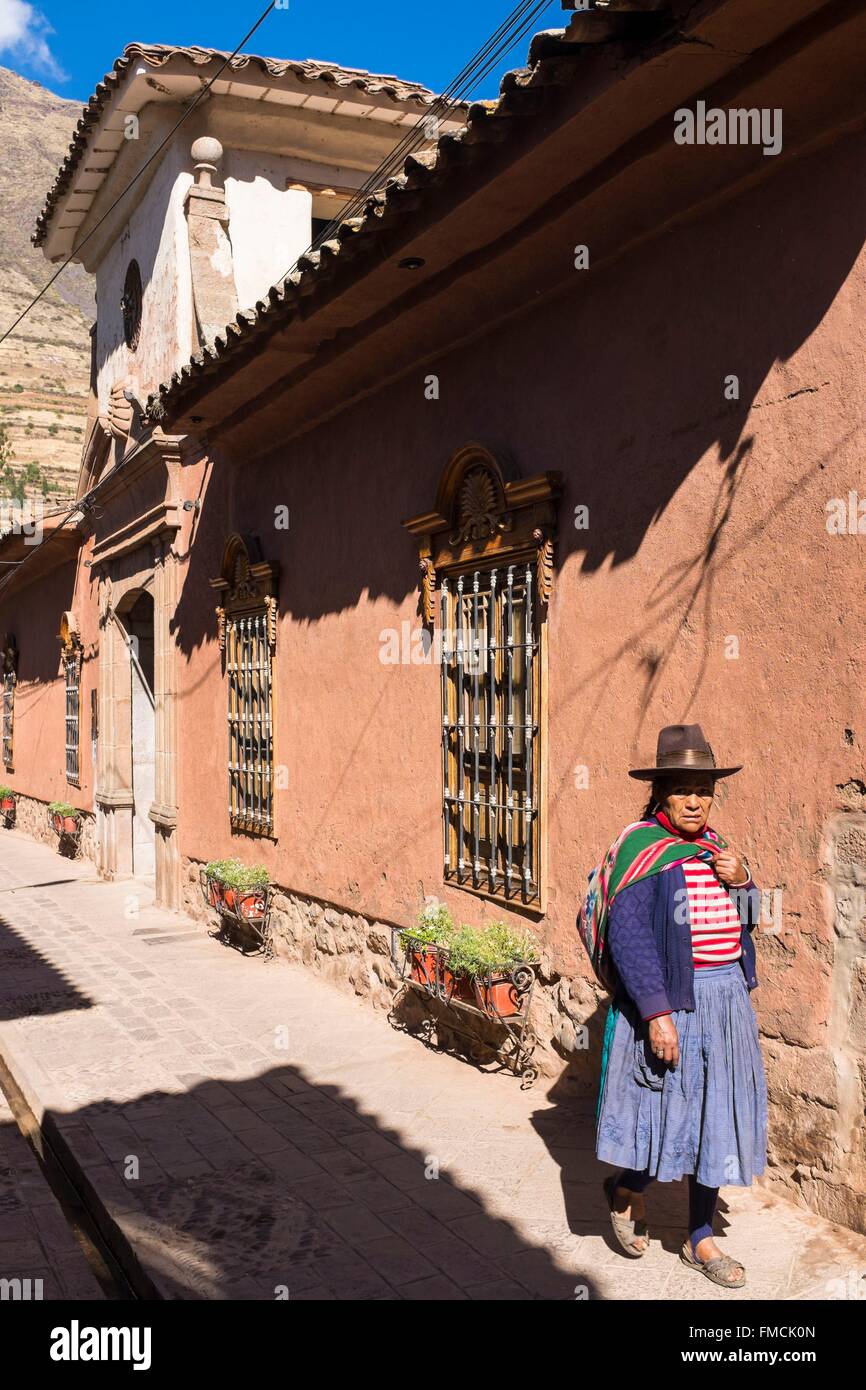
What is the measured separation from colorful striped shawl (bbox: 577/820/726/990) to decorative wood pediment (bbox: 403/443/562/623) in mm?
2074

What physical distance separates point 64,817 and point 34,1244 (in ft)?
41.7

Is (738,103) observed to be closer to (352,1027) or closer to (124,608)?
(352,1027)

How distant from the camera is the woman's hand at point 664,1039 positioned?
3.69 m

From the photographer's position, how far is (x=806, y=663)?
4285 mm

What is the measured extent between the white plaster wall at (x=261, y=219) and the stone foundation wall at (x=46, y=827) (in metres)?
7.64

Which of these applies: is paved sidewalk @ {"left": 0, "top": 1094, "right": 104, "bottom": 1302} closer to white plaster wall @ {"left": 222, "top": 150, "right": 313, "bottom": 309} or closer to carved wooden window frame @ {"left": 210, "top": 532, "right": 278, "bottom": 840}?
carved wooden window frame @ {"left": 210, "top": 532, "right": 278, "bottom": 840}

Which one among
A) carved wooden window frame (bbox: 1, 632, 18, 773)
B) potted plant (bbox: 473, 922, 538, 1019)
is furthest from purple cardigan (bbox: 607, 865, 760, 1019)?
carved wooden window frame (bbox: 1, 632, 18, 773)

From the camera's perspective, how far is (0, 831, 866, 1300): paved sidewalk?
392 centimetres

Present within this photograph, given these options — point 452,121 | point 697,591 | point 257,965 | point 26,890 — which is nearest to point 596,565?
point 697,591

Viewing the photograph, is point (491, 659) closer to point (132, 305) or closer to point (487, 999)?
point (487, 999)

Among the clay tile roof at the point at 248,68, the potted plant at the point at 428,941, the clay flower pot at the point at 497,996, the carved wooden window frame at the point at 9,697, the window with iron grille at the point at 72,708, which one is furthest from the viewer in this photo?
the carved wooden window frame at the point at 9,697

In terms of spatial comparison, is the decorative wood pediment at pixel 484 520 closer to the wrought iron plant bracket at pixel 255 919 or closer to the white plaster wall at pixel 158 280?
the wrought iron plant bracket at pixel 255 919

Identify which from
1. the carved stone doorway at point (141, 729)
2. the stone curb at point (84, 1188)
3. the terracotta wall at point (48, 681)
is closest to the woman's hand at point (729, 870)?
the stone curb at point (84, 1188)

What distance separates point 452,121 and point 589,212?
8695mm
